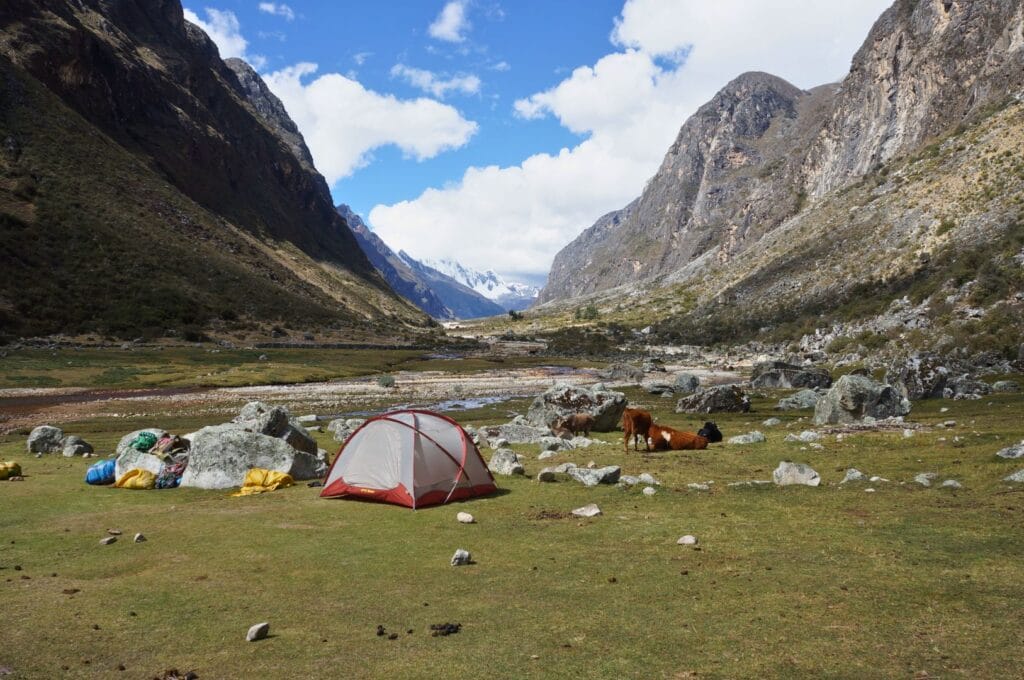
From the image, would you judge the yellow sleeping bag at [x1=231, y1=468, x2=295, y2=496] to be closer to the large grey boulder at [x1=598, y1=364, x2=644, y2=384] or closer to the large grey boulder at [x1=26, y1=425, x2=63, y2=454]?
the large grey boulder at [x1=26, y1=425, x2=63, y2=454]

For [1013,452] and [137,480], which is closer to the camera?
[1013,452]

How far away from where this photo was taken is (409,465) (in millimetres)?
18750

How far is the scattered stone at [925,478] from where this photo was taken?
55.9ft

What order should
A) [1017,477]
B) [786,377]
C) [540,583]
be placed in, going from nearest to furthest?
[540,583], [1017,477], [786,377]

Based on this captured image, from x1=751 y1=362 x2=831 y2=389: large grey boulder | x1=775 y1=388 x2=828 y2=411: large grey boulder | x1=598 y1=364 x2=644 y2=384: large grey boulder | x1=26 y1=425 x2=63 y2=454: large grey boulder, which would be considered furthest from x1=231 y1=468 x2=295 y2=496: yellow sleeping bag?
x1=598 y1=364 x2=644 y2=384: large grey boulder

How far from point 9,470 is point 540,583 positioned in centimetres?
2088

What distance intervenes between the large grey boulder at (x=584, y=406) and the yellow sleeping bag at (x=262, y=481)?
55.7 ft

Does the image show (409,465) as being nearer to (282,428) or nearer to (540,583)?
(540,583)

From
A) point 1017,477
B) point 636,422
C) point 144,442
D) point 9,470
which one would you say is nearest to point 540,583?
point 1017,477

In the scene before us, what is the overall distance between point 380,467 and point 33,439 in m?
19.9

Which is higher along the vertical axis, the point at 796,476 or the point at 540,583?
the point at 796,476

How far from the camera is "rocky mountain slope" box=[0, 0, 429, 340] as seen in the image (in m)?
95.7

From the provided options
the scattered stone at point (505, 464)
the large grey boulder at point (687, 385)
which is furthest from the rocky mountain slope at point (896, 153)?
the scattered stone at point (505, 464)

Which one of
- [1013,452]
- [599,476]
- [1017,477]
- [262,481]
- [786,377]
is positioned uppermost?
[786,377]
